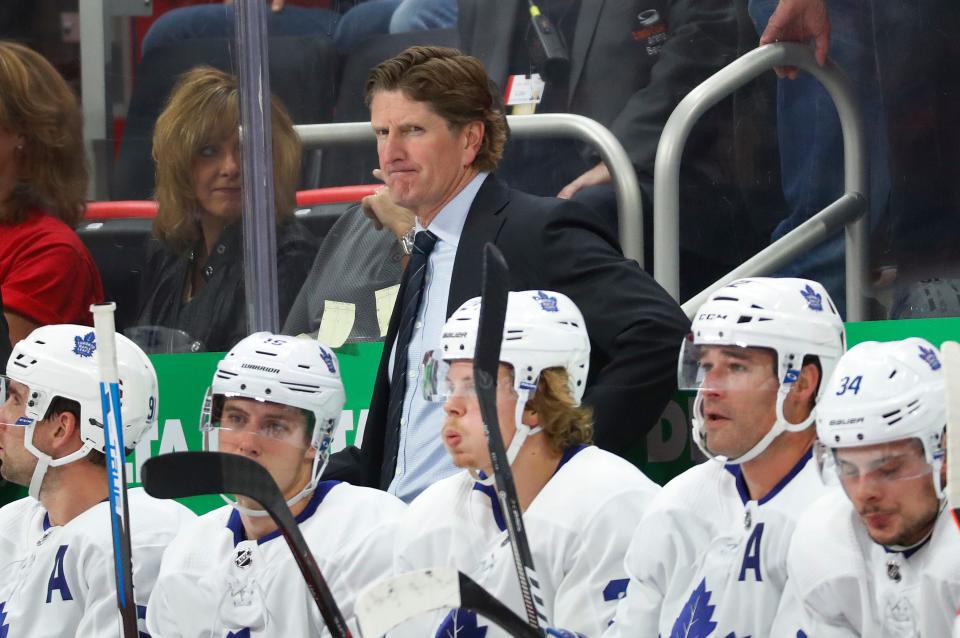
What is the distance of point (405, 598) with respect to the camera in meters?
2.17

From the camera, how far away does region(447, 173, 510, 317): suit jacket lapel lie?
329cm

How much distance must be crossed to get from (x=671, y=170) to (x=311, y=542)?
1240 mm

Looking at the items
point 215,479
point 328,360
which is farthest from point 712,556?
point 328,360

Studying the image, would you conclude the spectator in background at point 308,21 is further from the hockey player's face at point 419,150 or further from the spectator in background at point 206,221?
the hockey player's face at point 419,150

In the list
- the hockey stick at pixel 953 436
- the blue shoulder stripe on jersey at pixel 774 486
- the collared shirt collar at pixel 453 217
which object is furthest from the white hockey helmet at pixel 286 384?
the hockey stick at pixel 953 436

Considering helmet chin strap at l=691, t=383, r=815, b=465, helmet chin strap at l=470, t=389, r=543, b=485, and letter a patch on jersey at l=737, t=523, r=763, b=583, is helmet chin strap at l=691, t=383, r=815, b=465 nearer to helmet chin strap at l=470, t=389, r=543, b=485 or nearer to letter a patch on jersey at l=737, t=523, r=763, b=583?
letter a patch on jersey at l=737, t=523, r=763, b=583

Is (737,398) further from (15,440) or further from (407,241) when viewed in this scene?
(15,440)

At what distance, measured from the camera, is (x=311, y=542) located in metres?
2.96

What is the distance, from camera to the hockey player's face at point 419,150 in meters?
3.37

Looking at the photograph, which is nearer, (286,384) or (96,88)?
(286,384)

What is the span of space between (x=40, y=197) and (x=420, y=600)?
2249mm

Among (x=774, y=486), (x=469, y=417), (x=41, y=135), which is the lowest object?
(x=774, y=486)

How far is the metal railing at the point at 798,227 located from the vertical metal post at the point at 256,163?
100 cm

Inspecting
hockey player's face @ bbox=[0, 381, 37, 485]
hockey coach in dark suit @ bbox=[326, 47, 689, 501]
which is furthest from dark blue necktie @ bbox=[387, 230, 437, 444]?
hockey player's face @ bbox=[0, 381, 37, 485]
